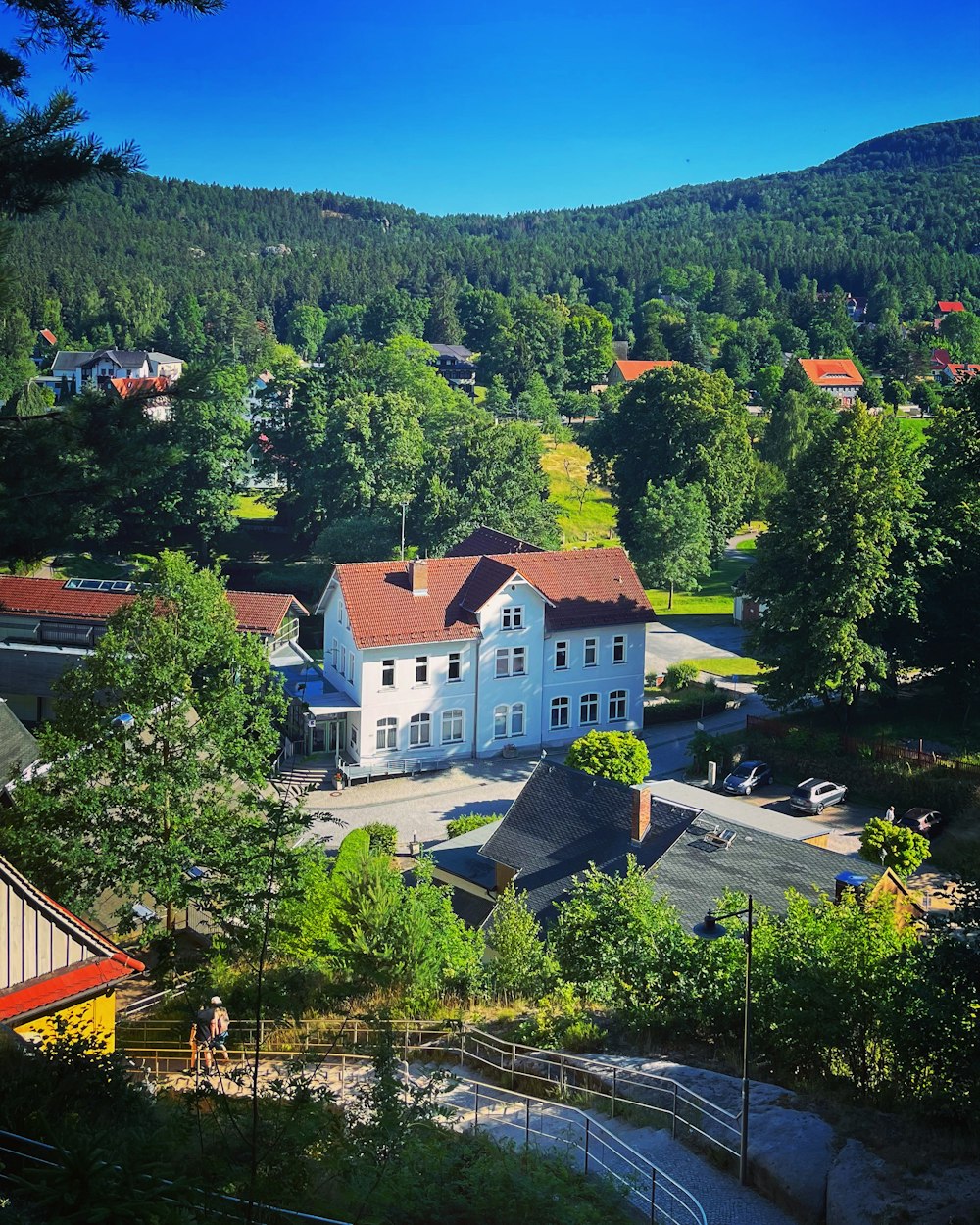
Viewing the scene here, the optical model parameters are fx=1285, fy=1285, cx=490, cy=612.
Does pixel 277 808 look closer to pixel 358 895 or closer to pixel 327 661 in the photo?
pixel 358 895

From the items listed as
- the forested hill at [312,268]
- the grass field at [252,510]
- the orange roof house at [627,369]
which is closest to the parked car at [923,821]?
the grass field at [252,510]

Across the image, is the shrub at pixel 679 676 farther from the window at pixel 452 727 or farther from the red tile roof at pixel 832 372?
the red tile roof at pixel 832 372

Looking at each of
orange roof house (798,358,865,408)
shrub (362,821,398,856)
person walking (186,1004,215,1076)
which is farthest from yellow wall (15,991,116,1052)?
orange roof house (798,358,865,408)

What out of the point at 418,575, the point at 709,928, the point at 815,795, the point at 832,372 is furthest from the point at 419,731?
the point at 832,372

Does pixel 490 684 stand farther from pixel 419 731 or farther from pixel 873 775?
pixel 873 775

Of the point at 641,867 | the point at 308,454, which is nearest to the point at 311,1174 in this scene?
the point at 641,867

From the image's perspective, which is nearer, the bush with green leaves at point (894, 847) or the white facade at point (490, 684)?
the bush with green leaves at point (894, 847)

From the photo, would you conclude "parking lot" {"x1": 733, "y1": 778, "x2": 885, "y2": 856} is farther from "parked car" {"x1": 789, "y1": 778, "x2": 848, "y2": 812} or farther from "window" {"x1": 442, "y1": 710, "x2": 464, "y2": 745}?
"window" {"x1": 442, "y1": 710, "x2": 464, "y2": 745}
